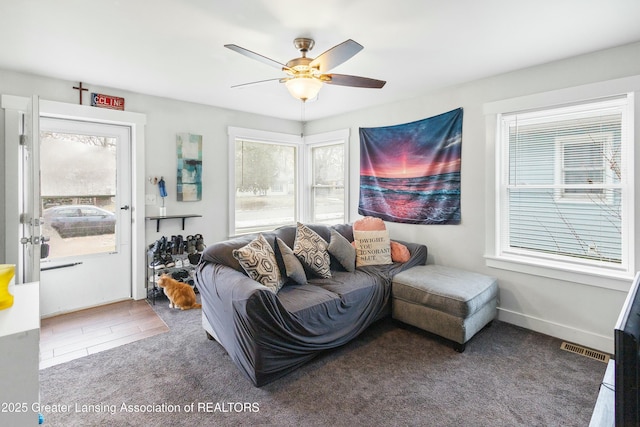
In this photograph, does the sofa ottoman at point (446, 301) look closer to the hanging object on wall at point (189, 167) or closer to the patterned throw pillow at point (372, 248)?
the patterned throw pillow at point (372, 248)

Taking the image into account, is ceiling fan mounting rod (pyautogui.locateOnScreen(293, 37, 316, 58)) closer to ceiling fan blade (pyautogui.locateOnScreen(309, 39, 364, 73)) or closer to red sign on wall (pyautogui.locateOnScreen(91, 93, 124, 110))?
ceiling fan blade (pyautogui.locateOnScreen(309, 39, 364, 73))

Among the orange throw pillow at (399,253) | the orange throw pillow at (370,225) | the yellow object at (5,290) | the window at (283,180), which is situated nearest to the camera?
the yellow object at (5,290)

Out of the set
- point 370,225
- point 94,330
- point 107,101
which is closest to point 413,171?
point 370,225

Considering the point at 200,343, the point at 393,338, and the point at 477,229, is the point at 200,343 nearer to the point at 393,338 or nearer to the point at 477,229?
the point at 393,338

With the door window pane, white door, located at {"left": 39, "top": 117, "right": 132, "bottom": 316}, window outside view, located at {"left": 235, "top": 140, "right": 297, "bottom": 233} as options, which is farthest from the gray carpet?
window outside view, located at {"left": 235, "top": 140, "right": 297, "bottom": 233}

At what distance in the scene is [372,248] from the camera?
3447 millimetres

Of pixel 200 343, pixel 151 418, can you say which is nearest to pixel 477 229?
pixel 200 343

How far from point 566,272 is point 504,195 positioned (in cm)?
86

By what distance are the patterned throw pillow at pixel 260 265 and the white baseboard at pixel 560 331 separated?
2262 mm

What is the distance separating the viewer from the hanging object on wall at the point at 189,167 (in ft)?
13.0

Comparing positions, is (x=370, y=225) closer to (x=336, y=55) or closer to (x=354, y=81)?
(x=354, y=81)

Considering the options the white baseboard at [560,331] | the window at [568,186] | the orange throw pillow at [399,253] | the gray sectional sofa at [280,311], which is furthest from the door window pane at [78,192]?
the white baseboard at [560,331]

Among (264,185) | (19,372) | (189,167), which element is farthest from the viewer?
(264,185)

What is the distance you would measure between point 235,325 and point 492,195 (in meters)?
2.68
